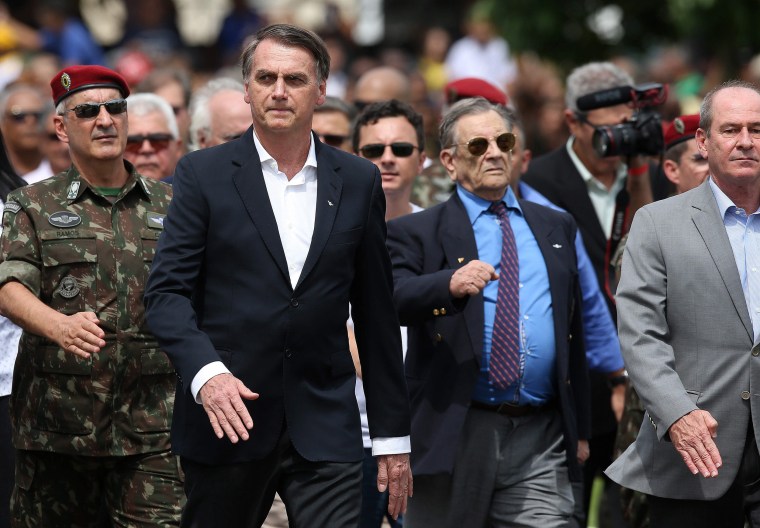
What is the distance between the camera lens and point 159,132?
8930 mm

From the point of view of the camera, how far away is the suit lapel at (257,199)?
18.3 ft

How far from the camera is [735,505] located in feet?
20.4

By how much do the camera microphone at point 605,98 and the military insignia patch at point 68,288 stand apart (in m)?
3.61

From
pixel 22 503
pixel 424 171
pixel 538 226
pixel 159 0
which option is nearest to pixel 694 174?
pixel 538 226

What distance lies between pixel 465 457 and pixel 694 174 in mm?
2140

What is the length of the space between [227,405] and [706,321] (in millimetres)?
2049

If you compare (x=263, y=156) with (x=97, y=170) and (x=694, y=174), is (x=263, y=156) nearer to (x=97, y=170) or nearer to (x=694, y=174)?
(x=97, y=170)

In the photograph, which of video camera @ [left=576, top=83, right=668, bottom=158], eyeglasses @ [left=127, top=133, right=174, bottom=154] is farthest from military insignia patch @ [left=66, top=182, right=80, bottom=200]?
video camera @ [left=576, top=83, right=668, bottom=158]

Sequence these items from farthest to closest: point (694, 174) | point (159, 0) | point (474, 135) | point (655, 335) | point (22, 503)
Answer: point (159, 0)
point (694, 174)
point (474, 135)
point (22, 503)
point (655, 335)

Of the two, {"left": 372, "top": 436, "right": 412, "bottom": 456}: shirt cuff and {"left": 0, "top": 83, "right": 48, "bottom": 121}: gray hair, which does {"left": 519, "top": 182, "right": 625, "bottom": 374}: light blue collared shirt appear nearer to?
{"left": 372, "top": 436, "right": 412, "bottom": 456}: shirt cuff

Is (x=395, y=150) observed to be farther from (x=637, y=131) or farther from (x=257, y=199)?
(x=257, y=199)

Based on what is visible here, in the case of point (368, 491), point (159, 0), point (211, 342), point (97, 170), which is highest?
point (159, 0)

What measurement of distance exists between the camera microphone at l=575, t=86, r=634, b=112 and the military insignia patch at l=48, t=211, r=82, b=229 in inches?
137

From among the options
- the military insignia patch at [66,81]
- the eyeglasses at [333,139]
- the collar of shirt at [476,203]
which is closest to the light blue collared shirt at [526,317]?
the collar of shirt at [476,203]
